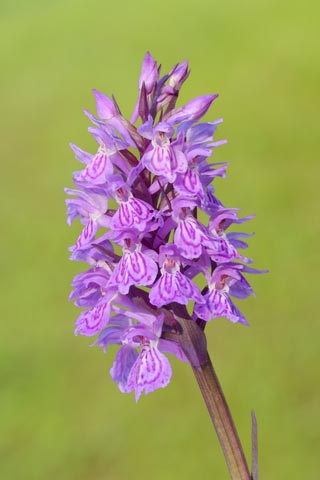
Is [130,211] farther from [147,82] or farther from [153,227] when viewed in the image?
[147,82]

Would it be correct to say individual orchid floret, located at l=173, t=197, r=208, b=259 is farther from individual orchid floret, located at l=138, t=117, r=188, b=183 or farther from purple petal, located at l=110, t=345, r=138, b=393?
purple petal, located at l=110, t=345, r=138, b=393

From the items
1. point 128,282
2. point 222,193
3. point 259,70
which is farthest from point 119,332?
point 259,70

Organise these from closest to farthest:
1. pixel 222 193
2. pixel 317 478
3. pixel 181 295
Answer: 1. pixel 181 295
2. pixel 317 478
3. pixel 222 193

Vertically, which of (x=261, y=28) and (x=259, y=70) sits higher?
(x=261, y=28)

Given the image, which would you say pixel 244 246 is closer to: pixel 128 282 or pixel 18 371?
pixel 128 282

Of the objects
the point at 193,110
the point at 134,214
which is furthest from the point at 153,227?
the point at 193,110

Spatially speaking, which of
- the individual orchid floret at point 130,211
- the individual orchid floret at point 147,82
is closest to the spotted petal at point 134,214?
the individual orchid floret at point 130,211

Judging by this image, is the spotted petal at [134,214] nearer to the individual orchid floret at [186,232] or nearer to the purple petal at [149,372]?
the individual orchid floret at [186,232]
